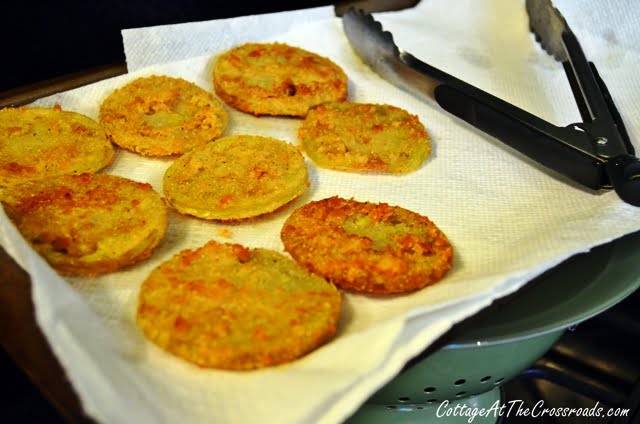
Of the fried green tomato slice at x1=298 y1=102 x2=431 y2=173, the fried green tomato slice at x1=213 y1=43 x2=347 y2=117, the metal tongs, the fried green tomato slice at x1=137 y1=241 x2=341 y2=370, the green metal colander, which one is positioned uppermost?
the metal tongs

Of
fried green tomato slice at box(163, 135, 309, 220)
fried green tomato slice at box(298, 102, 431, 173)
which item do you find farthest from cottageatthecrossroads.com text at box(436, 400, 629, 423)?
fried green tomato slice at box(163, 135, 309, 220)

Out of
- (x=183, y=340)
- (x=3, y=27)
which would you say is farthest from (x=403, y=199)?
(x=3, y=27)

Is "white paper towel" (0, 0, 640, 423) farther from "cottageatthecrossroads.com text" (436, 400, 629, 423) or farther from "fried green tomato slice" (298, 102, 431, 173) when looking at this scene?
"cottageatthecrossroads.com text" (436, 400, 629, 423)

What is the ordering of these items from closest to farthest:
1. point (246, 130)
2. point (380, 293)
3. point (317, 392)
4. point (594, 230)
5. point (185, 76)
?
point (317, 392), point (380, 293), point (594, 230), point (246, 130), point (185, 76)

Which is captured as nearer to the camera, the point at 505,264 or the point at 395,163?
the point at 505,264

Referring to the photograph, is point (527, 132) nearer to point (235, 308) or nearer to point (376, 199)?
point (376, 199)

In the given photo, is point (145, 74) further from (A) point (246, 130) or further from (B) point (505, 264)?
(B) point (505, 264)
